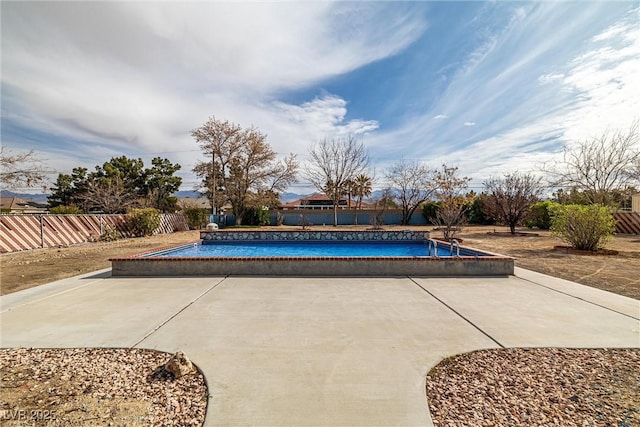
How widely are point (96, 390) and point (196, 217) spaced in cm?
2062

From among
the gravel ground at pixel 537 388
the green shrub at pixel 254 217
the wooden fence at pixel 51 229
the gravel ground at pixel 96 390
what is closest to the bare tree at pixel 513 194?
the gravel ground at pixel 537 388

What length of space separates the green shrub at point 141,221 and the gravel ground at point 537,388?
57.7 ft

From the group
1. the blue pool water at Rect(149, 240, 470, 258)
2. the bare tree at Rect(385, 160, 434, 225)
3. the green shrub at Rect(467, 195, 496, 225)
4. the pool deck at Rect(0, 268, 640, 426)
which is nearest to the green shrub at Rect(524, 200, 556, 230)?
the green shrub at Rect(467, 195, 496, 225)

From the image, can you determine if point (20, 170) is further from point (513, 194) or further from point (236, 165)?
point (513, 194)

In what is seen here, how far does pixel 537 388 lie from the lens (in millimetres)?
2477

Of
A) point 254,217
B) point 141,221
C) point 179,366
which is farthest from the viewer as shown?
point 254,217

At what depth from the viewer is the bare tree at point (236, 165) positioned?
2378cm

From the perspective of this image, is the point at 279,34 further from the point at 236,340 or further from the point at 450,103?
the point at 450,103

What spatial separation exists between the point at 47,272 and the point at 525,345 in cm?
1008

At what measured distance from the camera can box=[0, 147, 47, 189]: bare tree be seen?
1284 centimetres

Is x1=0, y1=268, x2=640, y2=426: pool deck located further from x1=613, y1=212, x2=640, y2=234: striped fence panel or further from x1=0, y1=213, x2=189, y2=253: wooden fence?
x1=613, y1=212, x2=640, y2=234: striped fence panel

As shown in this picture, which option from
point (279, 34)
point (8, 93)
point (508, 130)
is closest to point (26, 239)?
point (8, 93)

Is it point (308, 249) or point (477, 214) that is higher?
point (477, 214)

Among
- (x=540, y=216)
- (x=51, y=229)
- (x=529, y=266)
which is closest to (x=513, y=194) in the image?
(x=540, y=216)
